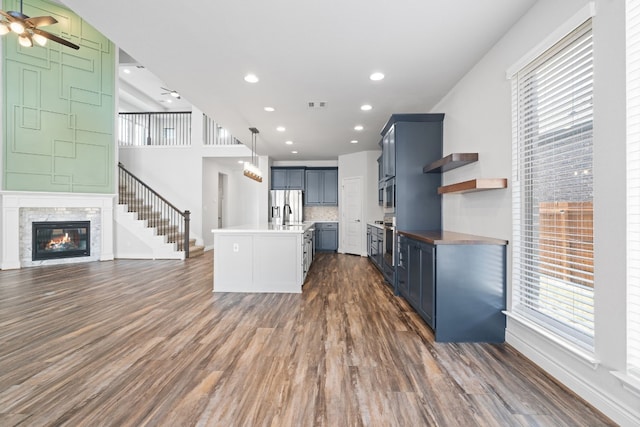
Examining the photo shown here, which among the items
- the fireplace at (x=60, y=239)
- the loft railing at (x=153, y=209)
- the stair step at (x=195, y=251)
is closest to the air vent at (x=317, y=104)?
the loft railing at (x=153, y=209)

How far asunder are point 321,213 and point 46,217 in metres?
6.44

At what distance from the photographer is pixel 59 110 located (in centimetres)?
574

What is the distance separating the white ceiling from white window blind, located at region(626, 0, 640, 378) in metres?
0.92

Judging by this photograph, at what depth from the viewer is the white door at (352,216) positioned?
7367 mm

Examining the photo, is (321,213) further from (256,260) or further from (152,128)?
(152,128)

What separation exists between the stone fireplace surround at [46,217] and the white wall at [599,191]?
7.59m

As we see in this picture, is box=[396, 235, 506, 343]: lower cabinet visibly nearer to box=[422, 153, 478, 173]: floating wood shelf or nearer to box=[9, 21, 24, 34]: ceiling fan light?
box=[422, 153, 478, 173]: floating wood shelf

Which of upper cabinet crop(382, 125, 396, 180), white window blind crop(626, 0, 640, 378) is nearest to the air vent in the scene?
upper cabinet crop(382, 125, 396, 180)

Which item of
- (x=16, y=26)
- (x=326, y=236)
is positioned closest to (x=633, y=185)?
(x=16, y=26)

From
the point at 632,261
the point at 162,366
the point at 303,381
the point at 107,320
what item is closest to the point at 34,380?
the point at 162,366

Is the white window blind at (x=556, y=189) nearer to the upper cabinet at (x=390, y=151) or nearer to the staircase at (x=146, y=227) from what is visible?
the upper cabinet at (x=390, y=151)

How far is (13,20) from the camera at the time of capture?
3531 millimetres

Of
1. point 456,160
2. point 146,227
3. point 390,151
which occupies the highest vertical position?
point 390,151

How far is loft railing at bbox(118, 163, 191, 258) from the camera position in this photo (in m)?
7.01
